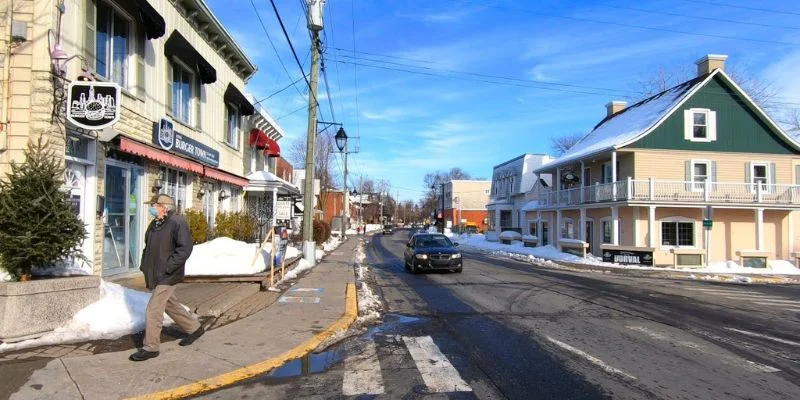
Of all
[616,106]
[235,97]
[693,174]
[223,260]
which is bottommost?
[223,260]

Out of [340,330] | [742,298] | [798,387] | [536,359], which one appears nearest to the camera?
[798,387]

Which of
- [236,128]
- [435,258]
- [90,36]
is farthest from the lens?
[236,128]

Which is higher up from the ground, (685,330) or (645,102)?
(645,102)

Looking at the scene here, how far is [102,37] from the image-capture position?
11.2 m

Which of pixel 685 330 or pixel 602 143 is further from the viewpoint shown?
pixel 602 143

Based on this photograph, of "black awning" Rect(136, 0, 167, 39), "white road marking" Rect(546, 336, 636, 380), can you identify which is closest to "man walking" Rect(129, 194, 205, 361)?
"white road marking" Rect(546, 336, 636, 380)

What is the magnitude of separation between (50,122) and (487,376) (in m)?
7.84

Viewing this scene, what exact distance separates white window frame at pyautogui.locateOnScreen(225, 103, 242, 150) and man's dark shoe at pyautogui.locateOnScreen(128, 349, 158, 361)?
14929 millimetres

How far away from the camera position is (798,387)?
593 cm

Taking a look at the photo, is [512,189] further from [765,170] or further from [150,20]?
[150,20]

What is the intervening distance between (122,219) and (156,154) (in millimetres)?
1634

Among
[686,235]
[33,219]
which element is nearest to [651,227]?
[686,235]

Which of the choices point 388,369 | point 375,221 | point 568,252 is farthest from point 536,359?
point 375,221

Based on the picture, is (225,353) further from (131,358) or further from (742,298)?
(742,298)
